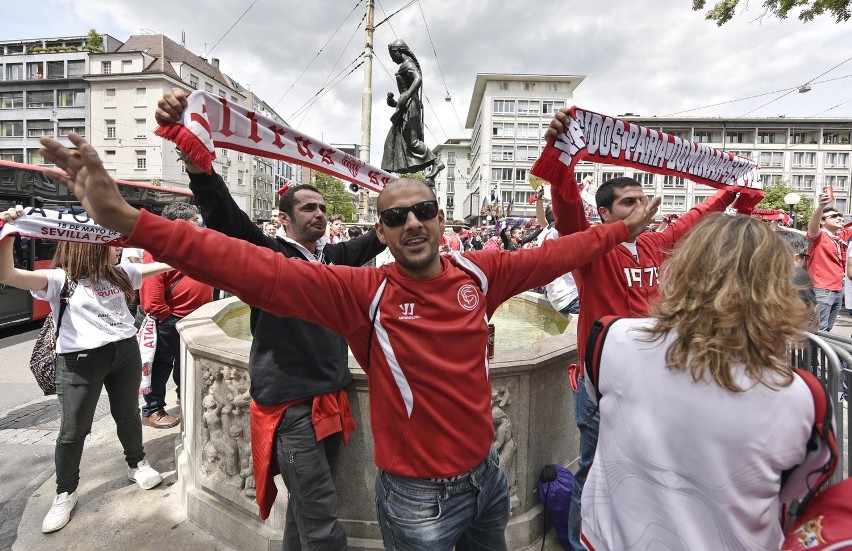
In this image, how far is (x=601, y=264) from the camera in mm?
2498

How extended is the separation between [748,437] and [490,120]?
6503 cm

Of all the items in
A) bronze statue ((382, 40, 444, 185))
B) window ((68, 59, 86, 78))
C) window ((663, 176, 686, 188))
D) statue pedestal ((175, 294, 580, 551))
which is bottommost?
statue pedestal ((175, 294, 580, 551))

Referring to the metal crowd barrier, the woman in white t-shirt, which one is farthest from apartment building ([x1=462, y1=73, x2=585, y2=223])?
the metal crowd barrier

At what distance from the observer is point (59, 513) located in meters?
3.18

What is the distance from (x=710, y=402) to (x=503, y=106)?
6599 centimetres

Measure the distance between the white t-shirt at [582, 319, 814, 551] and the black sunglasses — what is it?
779 mm

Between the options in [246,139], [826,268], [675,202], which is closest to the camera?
[246,139]

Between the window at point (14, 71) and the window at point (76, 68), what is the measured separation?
22.5ft

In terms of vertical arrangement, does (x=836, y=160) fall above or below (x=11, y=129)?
above

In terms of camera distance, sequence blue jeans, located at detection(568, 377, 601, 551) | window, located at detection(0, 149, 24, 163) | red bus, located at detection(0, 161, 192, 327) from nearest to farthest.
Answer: blue jeans, located at detection(568, 377, 601, 551) → red bus, located at detection(0, 161, 192, 327) → window, located at detection(0, 149, 24, 163)

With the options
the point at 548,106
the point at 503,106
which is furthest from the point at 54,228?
the point at 548,106

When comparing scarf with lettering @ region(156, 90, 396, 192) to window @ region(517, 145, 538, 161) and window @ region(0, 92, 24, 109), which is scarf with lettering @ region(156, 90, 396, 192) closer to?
window @ region(517, 145, 538, 161)

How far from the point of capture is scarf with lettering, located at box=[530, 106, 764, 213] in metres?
2.43

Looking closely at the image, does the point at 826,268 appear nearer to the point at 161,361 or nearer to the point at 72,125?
the point at 161,361
